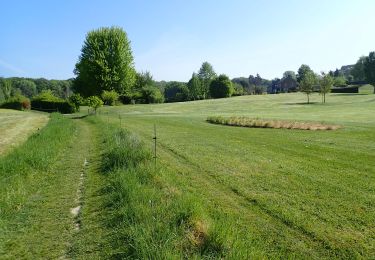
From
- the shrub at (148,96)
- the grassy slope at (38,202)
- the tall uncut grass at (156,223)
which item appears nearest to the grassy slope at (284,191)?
the tall uncut grass at (156,223)

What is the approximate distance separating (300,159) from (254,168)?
256cm

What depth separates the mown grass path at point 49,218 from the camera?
6.34 metres

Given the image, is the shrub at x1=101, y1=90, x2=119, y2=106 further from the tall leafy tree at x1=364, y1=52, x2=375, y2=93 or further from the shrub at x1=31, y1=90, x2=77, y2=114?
the tall leafy tree at x1=364, y1=52, x2=375, y2=93

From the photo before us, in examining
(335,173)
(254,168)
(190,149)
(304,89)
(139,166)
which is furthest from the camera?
(304,89)

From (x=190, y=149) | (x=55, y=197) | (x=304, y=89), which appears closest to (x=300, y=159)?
(x=190, y=149)

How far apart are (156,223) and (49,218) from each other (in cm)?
319

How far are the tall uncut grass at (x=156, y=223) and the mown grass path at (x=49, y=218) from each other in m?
0.92

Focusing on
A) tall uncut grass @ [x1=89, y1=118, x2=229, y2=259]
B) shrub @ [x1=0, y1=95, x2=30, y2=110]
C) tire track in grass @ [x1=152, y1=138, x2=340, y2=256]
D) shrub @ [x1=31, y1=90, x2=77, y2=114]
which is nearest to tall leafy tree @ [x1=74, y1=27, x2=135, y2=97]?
shrub @ [x1=31, y1=90, x2=77, y2=114]

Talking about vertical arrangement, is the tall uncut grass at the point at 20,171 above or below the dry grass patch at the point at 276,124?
above

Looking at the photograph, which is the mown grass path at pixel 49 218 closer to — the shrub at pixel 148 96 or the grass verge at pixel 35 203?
the grass verge at pixel 35 203

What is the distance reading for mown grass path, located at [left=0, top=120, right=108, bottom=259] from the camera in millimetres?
6342

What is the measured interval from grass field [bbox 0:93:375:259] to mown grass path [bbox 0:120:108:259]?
0.02 meters

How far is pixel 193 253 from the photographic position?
5.24 metres

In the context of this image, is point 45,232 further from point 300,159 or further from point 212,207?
point 300,159
